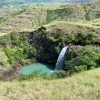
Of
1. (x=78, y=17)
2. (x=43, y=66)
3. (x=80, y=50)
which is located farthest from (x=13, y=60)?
(x=78, y=17)

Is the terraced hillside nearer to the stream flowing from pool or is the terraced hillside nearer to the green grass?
the stream flowing from pool

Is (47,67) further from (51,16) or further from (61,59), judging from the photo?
(51,16)

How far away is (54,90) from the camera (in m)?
12.7

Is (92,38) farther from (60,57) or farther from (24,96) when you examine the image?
(24,96)

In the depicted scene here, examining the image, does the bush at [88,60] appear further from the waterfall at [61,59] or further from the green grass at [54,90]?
the green grass at [54,90]

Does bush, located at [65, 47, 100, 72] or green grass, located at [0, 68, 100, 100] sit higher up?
green grass, located at [0, 68, 100, 100]

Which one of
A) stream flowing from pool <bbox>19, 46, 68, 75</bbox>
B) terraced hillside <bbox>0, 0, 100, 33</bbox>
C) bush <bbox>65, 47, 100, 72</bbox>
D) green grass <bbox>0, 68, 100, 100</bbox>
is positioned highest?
green grass <bbox>0, 68, 100, 100</bbox>

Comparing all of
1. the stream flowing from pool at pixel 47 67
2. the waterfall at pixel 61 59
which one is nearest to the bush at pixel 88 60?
the waterfall at pixel 61 59

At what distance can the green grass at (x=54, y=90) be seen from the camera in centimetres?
1155

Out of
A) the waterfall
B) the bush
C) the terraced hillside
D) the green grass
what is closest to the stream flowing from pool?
the waterfall

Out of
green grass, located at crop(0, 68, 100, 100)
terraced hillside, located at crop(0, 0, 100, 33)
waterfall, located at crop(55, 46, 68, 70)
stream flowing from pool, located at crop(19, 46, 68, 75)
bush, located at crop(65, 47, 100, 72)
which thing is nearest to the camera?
green grass, located at crop(0, 68, 100, 100)

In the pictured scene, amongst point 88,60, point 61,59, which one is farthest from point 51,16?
point 88,60

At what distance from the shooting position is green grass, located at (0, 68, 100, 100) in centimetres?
1155

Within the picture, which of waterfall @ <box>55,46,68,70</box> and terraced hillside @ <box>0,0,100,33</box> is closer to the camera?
waterfall @ <box>55,46,68,70</box>
